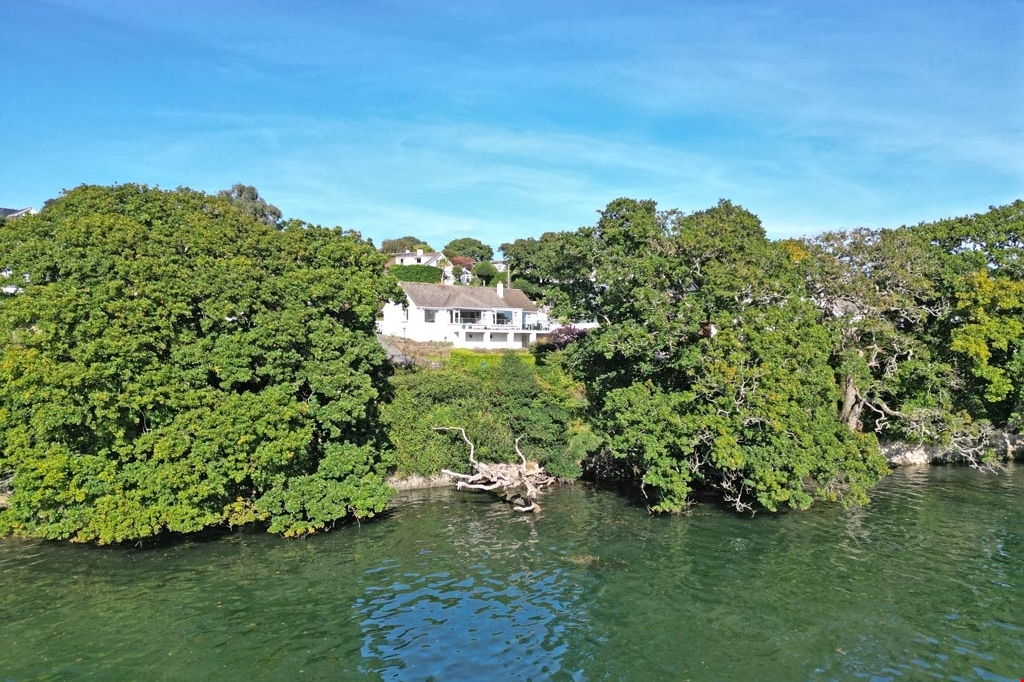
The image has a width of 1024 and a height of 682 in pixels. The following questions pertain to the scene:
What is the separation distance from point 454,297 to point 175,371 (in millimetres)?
56555

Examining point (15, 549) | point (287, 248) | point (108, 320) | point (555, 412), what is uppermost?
point (287, 248)

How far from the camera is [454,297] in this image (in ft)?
283

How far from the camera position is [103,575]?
28.9m

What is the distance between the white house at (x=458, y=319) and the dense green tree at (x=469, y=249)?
262 ft

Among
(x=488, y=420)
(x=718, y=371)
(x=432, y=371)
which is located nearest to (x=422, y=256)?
(x=432, y=371)

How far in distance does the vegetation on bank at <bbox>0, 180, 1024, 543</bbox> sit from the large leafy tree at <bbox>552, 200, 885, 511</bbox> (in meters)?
0.18

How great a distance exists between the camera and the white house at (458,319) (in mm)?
83438

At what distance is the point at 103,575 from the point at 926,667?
Result: 1264 inches

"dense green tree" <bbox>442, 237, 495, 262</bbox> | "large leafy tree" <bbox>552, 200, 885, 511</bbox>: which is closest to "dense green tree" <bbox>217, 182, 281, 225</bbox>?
"dense green tree" <bbox>442, 237, 495, 262</bbox>

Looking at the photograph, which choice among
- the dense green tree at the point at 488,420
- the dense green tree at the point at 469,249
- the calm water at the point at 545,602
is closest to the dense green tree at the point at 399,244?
the dense green tree at the point at 469,249

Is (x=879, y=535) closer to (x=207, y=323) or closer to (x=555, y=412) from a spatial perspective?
(x=555, y=412)

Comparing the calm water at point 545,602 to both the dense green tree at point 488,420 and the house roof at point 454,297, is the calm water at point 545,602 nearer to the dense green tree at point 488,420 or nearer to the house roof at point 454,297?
the dense green tree at point 488,420

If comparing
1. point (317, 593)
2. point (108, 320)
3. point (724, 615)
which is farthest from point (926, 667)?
point (108, 320)

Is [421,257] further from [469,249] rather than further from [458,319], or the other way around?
[458,319]
